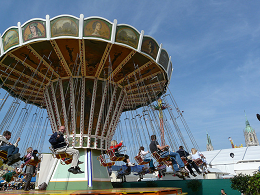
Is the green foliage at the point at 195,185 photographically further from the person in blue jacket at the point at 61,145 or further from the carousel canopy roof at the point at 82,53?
the person in blue jacket at the point at 61,145

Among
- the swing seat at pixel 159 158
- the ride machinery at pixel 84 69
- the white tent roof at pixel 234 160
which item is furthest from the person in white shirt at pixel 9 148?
the white tent roof at pixel 234 160

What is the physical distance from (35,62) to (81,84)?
9.19ft

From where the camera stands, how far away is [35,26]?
996 centimetres

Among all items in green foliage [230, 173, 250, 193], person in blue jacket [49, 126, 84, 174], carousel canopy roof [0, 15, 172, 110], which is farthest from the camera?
green foliage [230, 173, 250, 193]

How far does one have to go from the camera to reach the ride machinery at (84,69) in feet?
32.9

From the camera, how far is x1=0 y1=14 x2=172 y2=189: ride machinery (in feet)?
32.9

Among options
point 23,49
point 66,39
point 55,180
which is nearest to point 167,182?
point 55,180

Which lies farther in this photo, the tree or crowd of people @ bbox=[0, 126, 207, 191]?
the tree

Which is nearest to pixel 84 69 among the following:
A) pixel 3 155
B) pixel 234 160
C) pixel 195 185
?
pixel 3 155

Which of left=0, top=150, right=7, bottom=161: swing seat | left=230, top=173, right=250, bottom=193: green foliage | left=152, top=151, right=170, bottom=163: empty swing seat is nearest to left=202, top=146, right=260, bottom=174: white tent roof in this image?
left=230, top=173, right=250, bottom=193: green foliage

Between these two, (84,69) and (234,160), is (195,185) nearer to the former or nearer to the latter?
(84,69)

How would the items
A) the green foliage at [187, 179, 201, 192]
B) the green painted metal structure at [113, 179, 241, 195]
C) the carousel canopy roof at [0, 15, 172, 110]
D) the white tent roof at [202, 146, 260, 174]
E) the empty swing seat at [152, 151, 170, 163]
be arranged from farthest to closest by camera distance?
the white tent roof at [202, 146, 260, 174] → the green foliage at [187, 179, 201, 192] → the green painted metal structure at [113, 179, 241, 195] → the carousel canopy roof at [0, 15, 172, 110] → the empty swing seat at [152, 151, 170, 163]

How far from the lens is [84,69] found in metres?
12.3

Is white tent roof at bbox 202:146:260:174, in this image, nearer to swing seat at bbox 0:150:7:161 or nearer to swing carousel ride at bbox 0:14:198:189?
swing carousel ride at bbox 0:14:198:189
